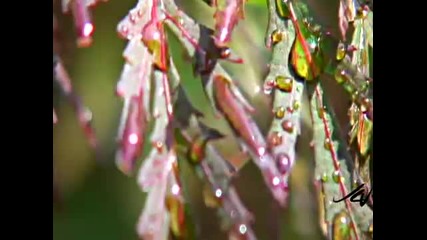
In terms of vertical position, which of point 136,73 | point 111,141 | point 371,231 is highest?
point 136,73

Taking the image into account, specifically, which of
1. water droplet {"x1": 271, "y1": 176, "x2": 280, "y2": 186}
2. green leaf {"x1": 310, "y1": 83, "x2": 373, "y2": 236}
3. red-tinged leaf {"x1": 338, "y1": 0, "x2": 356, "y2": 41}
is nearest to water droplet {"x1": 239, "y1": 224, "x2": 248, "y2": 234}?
water droplet {"x1": 271, "y1": 176, "x2": 280, "y2": 186}

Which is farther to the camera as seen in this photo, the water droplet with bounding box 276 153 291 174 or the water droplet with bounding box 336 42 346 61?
the water droplet with bounding box 336 42 346 61

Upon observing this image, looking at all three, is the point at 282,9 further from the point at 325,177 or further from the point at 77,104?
the point at 77,104

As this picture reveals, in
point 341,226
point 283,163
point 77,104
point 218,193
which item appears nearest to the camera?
point 77,104

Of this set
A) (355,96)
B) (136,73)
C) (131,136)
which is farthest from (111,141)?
(355,96)

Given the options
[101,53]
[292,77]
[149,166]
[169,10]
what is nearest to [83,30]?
[101,53]

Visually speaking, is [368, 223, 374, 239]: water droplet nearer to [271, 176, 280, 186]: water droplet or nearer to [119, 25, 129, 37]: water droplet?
[271, 176, 280, 186]: water droplet

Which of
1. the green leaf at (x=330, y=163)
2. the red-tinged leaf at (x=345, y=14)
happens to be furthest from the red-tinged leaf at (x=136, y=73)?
the red-tinged leaf at (x=345, y=14)
